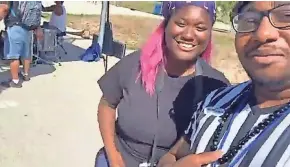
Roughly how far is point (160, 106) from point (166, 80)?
0.33 feet

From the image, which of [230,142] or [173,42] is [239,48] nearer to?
[230,142]

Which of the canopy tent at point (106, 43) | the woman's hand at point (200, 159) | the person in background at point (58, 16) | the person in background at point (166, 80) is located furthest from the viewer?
the person in background at point (58, 16)

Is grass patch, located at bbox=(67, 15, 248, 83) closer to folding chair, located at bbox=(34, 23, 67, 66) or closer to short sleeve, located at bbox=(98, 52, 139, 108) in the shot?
folding chair, located at bbox=(34, 23, 67, 66)

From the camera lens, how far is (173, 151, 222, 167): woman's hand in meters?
1.37

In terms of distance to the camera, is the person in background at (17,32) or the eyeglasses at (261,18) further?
the person in background at (17,32)

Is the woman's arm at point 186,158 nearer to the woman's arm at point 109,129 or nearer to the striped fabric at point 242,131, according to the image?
the striped fabric at point 242,131

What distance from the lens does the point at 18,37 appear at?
6.75 m

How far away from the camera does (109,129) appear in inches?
94.3

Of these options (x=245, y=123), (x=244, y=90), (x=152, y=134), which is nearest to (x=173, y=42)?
(x=152, y=134)

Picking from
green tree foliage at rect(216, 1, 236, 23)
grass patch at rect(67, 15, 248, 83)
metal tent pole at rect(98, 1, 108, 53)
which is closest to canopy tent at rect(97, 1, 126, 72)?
metal tent pole at rect(98, 1, 108, 53)

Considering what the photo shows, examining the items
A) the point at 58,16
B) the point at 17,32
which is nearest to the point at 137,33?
the point at 58,16

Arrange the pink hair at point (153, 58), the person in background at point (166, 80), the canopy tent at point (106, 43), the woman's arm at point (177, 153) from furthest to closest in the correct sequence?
the canopy tent at point (106, 43) → the pink hair at point (153, 58) → the person in background at point (166, 80) → the woman's arm at point (177, 153)

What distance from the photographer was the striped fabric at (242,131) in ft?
4.09

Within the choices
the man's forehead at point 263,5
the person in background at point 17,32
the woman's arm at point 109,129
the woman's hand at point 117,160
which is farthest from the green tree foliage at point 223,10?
the person in background at point 17,32
